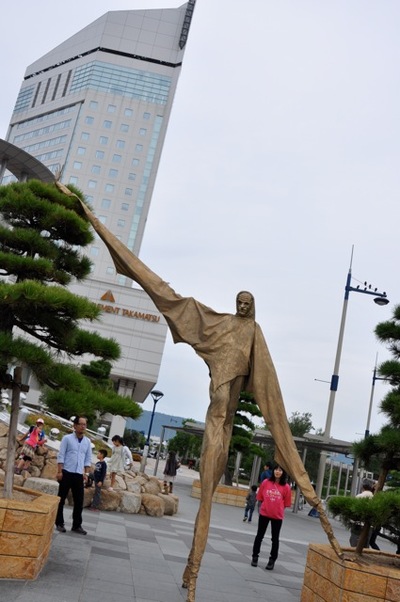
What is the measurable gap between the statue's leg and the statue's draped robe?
5.6 inches

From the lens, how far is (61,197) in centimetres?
659

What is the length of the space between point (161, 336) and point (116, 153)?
30223 millimetres

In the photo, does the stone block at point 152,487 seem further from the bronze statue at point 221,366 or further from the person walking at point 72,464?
the bronze statue at point 221,366

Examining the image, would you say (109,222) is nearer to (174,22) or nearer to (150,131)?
(150,131)

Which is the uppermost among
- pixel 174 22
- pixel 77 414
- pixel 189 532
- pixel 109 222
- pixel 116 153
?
pixel 174 22

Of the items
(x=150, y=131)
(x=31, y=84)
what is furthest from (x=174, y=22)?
(x=31, y=84)

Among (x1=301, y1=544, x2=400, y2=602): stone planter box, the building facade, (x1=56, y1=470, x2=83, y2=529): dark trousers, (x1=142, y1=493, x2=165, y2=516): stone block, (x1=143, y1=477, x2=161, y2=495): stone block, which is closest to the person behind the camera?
(x1=301, y1=544, x2=400, y2=602): stone planter box

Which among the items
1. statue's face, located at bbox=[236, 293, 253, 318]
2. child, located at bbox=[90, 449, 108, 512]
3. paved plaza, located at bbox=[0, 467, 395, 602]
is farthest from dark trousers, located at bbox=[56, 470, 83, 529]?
statue's face, located at bbox=[236, 293, 253, 318]

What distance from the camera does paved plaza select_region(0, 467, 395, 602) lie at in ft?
15.9

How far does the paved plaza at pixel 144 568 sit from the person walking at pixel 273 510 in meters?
0.23

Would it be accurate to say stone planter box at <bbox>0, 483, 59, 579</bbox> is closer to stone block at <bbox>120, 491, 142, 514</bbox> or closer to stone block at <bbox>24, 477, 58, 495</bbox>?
stone block at <bbox>24, 477, 58, 495</bbox>

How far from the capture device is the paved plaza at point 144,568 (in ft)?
15.9

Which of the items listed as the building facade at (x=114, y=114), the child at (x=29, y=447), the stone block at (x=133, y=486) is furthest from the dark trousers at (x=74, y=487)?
the building facade at (x=114, y=114)

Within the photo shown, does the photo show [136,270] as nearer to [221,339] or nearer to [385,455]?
[221,339]
